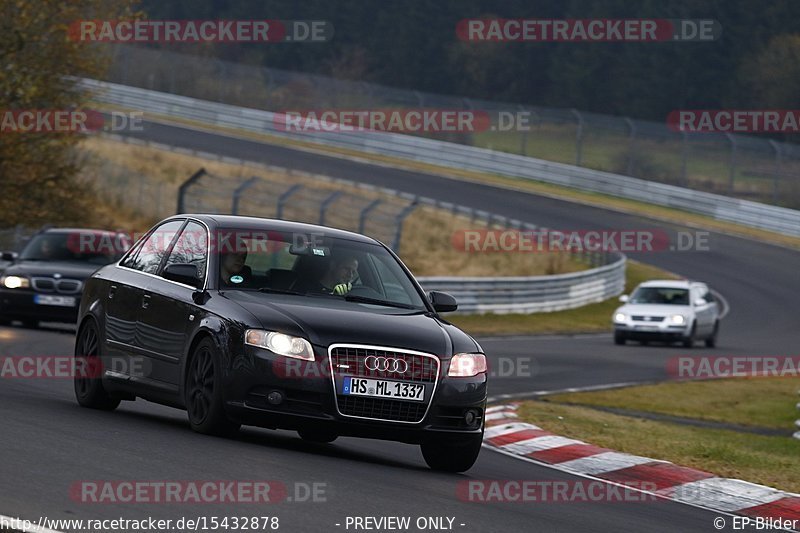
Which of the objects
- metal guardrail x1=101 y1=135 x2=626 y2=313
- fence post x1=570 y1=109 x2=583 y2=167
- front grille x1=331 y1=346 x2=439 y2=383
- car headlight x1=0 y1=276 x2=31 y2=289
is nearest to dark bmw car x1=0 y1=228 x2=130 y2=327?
car headlight x1=0 y1=276 x2=31 y2=289

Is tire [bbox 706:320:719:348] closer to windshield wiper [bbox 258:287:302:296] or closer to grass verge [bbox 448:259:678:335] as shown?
grass verge [bbox 448:259:678:335]

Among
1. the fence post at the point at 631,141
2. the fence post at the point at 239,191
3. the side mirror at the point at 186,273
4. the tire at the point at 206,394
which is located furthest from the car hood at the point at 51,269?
the fence post at the point at 631,141

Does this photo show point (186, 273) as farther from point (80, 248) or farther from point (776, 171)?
point (776, 171)

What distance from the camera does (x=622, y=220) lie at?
50.1m

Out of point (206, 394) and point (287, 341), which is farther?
point (206, 394)

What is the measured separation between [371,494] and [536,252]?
114 ft

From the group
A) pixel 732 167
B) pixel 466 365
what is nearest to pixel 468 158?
pixel 732 167

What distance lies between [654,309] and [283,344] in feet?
71.2

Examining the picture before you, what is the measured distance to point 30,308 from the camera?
2064 cm

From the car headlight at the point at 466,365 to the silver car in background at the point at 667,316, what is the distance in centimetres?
1976

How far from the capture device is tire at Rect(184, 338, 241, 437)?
31.4ft

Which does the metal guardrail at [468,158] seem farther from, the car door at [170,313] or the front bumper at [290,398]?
the front bumper at [290,398]

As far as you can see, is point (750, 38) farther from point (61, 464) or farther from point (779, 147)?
point (61, 464)

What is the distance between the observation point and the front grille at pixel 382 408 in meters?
9.35
